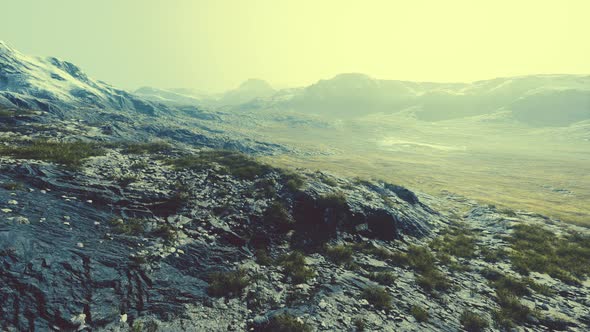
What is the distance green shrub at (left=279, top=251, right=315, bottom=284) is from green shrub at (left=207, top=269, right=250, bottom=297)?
2303 mm

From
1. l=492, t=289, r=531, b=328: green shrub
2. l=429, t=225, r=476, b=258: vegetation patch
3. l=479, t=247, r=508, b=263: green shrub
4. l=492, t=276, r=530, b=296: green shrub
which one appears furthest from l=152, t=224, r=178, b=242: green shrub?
l=479, t=247, r=508, b=263: green shrub

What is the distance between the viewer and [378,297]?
12.5 metres

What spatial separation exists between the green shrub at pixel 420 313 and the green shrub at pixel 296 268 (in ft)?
15.7

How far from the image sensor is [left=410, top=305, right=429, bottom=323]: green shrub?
11.6 m

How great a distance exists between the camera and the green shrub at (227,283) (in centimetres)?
1166

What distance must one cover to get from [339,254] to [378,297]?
3.85 meters

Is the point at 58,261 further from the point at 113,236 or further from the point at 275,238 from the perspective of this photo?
the point at 275,238

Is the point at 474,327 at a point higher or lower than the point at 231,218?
lower

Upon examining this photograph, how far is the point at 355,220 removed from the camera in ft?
65.0

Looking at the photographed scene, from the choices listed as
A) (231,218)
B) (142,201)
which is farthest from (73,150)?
(231,218)

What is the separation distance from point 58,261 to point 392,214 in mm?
19869

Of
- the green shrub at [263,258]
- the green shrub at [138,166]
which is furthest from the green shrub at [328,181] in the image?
the green shrub at [138,166]

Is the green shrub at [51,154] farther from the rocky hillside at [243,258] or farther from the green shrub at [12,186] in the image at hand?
the green shrub at [12,186]

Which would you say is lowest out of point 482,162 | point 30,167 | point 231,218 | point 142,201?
point 482,162
